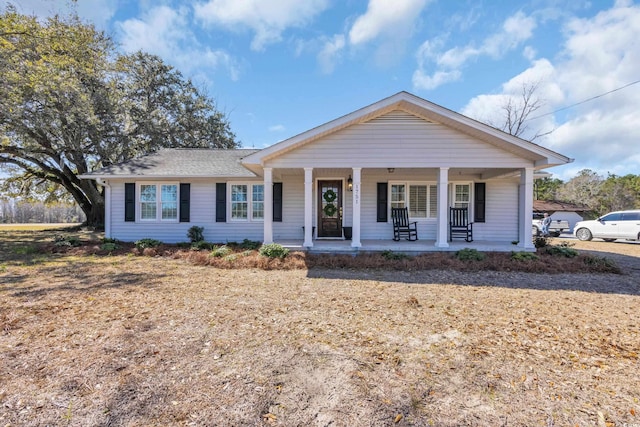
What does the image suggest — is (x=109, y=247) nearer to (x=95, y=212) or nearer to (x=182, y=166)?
(x=182, y=166)

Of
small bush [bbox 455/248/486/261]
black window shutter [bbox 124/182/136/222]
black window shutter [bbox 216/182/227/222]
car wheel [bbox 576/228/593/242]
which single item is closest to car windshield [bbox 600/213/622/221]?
car wheel [bbox 576/228/593/242]

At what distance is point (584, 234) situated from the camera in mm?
14453

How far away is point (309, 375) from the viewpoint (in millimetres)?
2592

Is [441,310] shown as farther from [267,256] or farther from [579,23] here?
[579,23]

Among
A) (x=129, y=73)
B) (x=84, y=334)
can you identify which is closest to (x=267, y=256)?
(x=84, y=334)

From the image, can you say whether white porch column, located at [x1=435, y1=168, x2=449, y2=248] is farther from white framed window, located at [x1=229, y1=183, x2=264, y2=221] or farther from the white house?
white framed window, located at [x1=229, y1=183, x2=264, y2=221]

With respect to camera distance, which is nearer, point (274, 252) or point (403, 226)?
point (274, 252)

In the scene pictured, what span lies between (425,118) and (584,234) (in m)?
12.4

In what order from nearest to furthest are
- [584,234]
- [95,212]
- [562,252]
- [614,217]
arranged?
[562,252]
[614,217]
[584,234]
[95,212]

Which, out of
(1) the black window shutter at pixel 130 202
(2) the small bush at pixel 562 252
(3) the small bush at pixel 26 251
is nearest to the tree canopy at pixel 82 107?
(1) the black window shutter at pixel 130 202

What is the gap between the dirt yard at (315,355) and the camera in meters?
2.15

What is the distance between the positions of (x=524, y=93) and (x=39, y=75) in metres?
28.6

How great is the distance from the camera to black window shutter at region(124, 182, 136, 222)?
10.3m

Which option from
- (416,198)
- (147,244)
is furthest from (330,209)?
(147,244)
